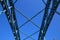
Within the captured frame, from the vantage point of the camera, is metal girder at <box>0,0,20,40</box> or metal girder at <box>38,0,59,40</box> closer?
metal girder at <box>38,0,59,40</box>

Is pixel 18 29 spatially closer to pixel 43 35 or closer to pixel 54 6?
pixel 43 35

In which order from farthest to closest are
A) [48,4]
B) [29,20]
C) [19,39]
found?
1. [19,39]
2. [29,20]
3. [48,4]

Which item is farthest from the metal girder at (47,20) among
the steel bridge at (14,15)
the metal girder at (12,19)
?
the metal girder at (12,19)

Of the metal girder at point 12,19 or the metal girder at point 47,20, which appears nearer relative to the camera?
the metal girder at point 47,20

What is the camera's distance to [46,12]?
957cm

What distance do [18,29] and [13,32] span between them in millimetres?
464

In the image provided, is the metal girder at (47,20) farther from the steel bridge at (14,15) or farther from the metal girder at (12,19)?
the metal girder at (12,19)

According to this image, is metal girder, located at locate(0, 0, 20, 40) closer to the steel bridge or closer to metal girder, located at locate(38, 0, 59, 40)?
the steel bridge

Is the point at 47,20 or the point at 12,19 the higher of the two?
the point at 47,20

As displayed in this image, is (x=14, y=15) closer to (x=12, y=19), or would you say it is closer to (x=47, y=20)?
(x=12, y=19)

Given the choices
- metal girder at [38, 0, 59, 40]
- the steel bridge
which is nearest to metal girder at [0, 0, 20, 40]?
the steel bridge

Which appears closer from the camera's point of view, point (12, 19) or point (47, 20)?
point (47, 20)

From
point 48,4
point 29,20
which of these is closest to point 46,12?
point 48,4

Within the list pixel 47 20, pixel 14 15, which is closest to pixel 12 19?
pixel 14 15
